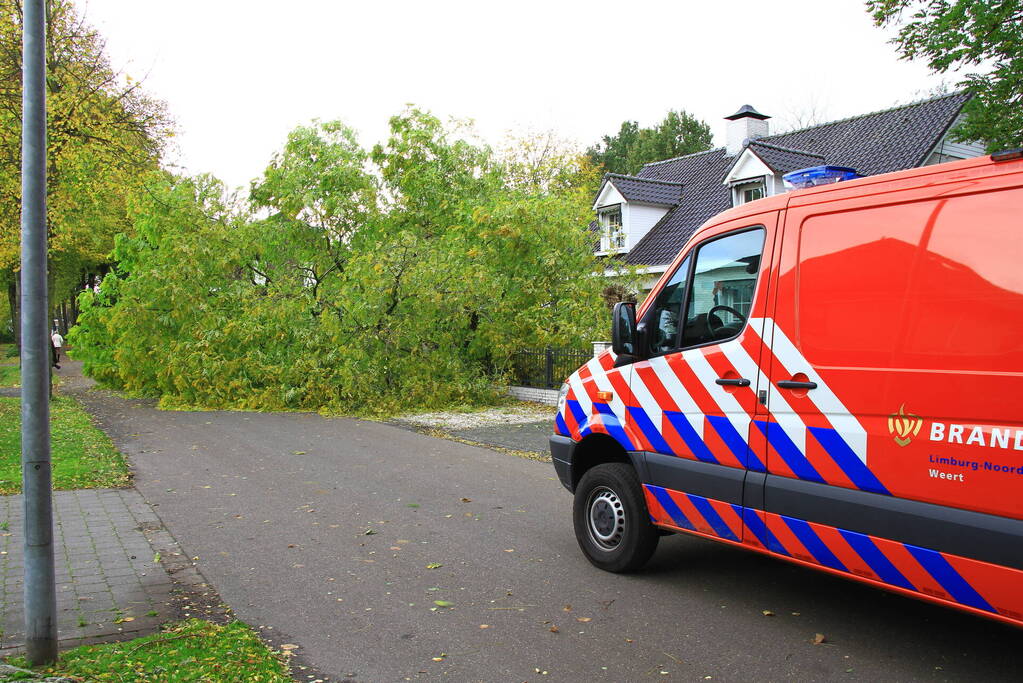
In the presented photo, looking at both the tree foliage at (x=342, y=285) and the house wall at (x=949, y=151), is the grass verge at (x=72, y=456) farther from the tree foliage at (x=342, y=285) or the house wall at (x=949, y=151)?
the house wall at (x=949, y=151)

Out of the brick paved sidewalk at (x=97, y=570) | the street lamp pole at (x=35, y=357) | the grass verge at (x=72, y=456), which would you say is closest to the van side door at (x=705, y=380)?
the brick paved sidewalk at (x=97, y=570)

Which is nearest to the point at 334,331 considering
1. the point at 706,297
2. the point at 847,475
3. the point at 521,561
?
the point at 521,561

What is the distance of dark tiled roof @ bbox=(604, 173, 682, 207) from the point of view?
27891 mm

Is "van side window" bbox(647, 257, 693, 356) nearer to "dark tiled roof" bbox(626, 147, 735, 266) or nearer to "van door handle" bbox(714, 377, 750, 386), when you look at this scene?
"van door handle" bbox(714, 377, 750, 386)

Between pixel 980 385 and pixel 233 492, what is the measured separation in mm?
7303

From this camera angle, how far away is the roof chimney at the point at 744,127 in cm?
2925

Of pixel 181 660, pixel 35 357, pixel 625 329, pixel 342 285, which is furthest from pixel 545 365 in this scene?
pixel 35 357

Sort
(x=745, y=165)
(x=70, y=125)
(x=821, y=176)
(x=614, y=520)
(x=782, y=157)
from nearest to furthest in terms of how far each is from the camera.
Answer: (x=821, y=176)
(x=614, y=520)
(x=70, y=125)
(x=782, y=157)
(x=745, y=165)

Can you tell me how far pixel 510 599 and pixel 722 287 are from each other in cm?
234

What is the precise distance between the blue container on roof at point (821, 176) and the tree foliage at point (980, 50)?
34.0 ft

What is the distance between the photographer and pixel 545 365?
18.3 metres

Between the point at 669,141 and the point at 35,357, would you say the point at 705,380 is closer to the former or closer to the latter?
the point at 35,357

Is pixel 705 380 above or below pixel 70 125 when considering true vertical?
below

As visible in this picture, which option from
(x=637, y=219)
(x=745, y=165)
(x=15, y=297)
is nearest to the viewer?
(x=745, y=165)
